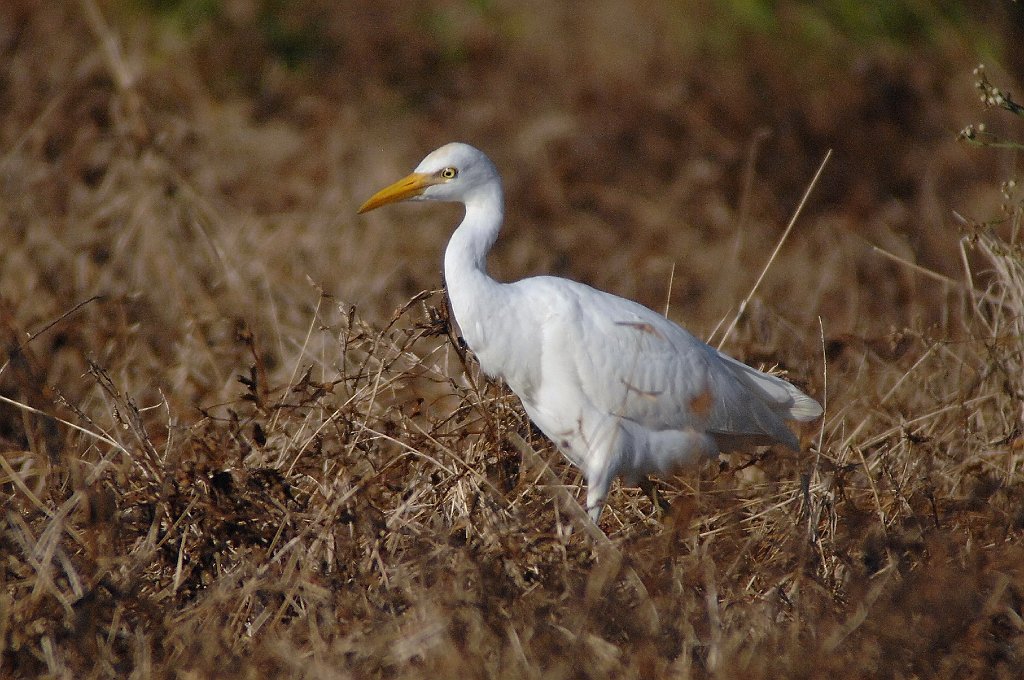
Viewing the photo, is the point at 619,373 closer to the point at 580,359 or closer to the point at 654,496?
the point at 580,359

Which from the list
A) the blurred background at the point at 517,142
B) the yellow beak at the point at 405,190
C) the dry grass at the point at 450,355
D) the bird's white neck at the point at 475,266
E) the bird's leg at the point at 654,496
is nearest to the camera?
the dry grass at the point at 450,355

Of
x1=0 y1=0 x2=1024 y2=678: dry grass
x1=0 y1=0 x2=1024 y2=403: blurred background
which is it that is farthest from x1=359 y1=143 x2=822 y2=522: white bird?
x1=0 y1=0 x2=1024 y2=403: blurred background

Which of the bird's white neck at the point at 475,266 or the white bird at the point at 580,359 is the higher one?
the bird's white neck at the point at 475,266

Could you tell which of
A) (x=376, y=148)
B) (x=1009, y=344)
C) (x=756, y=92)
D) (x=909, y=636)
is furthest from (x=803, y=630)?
(x=756, y=92)

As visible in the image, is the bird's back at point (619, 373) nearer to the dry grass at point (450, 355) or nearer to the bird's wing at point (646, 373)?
the bird's wing at point (646, 373)

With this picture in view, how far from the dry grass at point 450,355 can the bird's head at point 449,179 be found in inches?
14.6

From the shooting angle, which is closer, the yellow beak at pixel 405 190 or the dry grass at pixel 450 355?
the dry grass at pixel 450 355

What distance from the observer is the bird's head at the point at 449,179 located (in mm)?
3637

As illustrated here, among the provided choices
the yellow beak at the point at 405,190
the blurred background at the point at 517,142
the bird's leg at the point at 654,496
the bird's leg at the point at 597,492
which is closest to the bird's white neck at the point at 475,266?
the yellow beak at the point at 405,190

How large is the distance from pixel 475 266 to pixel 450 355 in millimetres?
2092

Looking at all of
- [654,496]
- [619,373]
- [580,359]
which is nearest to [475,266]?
[580,359]

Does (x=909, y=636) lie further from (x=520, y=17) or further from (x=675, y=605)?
(x=520, y=17)

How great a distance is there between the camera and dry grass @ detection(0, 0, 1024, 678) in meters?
2.99

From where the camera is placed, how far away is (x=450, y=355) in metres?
5.66
